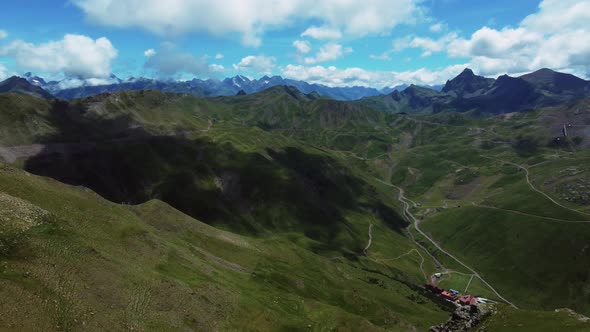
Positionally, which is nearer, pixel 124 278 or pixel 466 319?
pixel 124 278

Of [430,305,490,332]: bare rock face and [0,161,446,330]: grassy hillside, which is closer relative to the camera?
[0,161,446,330]: grassy hillside

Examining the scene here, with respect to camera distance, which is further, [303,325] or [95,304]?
[303,325]

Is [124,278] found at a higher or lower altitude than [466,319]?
higher

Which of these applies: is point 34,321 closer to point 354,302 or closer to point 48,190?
point 48,190

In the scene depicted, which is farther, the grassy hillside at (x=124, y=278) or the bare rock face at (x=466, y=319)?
the bare rock face at (x=466, y=319)

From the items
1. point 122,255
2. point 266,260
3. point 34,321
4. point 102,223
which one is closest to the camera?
point 34,321

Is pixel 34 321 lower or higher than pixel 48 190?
lower

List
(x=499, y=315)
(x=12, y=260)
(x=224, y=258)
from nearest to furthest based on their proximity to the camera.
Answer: (x=12, y=260), (x=499, y=315), (x=224, y=258)

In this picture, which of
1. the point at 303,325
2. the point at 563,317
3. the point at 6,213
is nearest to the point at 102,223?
the point at 6,213
